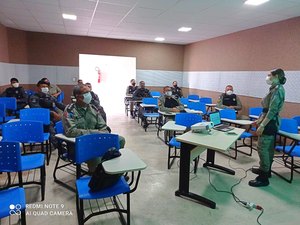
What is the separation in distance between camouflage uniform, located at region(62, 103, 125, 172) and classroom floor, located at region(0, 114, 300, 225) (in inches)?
24.3

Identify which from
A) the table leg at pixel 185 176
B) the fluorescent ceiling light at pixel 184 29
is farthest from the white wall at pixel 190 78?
the table leg at pixel 185 176

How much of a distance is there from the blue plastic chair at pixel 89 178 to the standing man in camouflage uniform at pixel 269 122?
2.04 metres

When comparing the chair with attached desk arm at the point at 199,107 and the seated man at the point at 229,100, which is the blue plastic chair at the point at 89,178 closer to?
the chair with attached desk arm at the point at 199,107

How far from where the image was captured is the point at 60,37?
7922mm

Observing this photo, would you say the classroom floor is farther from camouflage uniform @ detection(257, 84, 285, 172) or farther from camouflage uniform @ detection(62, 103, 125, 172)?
camouflage uniform @ detection(62, 103, 125, 172)

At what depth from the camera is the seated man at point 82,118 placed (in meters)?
2.61

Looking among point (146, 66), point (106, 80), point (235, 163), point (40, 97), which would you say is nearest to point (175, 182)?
point (235, 163)

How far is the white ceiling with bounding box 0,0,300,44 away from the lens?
4070 millimetres

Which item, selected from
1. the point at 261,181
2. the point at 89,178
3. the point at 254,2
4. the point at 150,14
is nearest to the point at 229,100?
the point at 254,2

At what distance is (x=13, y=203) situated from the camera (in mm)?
1683

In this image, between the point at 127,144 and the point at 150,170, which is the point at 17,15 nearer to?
the point at 127,144

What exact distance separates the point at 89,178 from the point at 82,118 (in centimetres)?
93

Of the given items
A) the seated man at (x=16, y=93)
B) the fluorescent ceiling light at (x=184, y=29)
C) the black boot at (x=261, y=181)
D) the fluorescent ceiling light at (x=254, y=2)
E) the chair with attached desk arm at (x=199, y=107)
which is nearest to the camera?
the black boot at (x=261, y=181)

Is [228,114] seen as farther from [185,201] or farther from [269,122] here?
[185,201]
